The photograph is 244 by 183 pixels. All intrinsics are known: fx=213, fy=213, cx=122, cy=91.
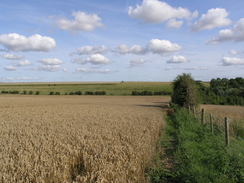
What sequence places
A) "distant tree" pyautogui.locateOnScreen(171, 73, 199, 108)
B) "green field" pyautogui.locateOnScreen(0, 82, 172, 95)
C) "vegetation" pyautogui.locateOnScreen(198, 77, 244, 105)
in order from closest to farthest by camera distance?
1. "distant tree" pyautogui.locateOnScreen(171, 73, 199, 108)
2. "vegetation" pyautogui.locateOnScreen(198, 77, 244, 105)
3. "green field" pyautogui.locateOnScreen(0, 82, 172, 95)

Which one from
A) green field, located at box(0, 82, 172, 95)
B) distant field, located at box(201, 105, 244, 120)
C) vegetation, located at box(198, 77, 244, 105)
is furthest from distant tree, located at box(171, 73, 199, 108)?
green field, located at box(0, 82, 172, 95)

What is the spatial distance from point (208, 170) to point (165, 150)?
8.95ft

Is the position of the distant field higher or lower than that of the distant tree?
lower

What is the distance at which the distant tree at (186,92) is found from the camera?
24125 millimetres

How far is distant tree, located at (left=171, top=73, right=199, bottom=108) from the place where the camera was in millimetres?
24125

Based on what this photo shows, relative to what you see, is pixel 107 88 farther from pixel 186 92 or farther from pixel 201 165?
pixel 201 165

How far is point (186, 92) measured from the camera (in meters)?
24.3

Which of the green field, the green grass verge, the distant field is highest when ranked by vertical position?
the green field

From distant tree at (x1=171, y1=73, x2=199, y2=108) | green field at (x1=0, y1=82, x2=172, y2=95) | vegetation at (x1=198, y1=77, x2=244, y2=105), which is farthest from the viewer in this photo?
green field at (x1=0, y1=82, x2=172, y2=95)

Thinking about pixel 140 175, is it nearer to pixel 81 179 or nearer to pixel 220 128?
pixel 81 179

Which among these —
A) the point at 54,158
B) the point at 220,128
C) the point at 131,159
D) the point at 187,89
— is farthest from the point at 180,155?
the point at 187,89

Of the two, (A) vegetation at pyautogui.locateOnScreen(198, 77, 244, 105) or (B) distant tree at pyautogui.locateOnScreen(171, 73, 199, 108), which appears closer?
(B) distant tree at pyautogui.locateOnScreen(171, 73, 199, 108)

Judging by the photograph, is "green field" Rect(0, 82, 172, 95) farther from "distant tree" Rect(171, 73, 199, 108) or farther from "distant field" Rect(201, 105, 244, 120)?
"distant tree" Rect(171, 73, 199, 108)

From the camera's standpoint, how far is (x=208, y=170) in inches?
226
